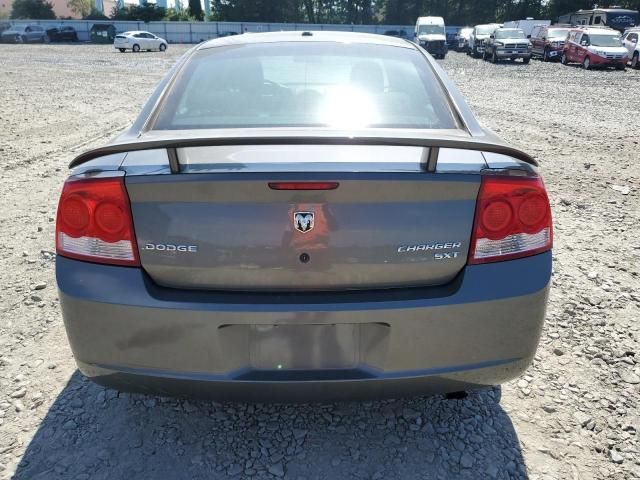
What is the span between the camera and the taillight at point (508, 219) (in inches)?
75.1

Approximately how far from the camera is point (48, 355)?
2.95 meters

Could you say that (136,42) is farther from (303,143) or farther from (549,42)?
(303,143)

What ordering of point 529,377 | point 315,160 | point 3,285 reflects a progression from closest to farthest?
1. point 315,160
2. point 529,377
3. point 3,285

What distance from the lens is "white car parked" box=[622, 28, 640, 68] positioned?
23745mm

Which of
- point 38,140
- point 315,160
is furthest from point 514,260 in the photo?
point 38,140

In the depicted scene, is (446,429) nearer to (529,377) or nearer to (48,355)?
(529,377)

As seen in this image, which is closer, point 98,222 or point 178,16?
point 98,222

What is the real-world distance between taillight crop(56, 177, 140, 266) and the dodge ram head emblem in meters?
0.59

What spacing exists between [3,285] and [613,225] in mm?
5162

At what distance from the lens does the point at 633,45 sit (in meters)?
24.0

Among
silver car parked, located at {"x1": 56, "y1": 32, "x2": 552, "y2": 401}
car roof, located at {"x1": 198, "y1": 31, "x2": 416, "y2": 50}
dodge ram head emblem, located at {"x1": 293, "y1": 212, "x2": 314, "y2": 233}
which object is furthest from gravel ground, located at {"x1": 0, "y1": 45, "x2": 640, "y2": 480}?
car roof, located at {"x1": 198, "y1": 31, "x2": 416, "y2": 50}

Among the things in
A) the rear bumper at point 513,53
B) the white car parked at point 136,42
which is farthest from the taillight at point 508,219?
the white car parked at point 136,42

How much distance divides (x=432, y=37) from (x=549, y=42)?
23.1 feet

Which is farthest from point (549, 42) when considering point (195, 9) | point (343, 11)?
point (343, 11)
